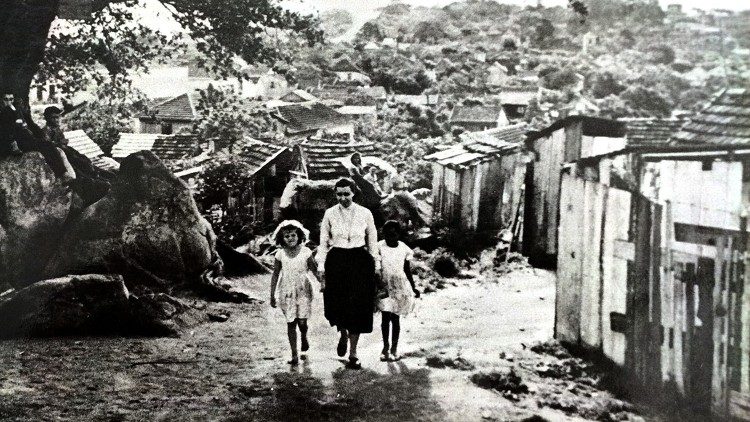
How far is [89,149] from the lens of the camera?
5051 millimetres

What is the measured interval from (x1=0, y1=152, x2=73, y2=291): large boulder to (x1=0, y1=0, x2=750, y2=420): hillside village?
377 mm

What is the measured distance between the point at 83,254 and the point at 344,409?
265 cm

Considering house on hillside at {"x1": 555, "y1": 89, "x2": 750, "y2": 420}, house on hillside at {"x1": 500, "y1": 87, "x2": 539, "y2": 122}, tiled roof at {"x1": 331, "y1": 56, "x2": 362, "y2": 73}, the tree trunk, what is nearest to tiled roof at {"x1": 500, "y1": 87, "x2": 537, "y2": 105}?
house on hillside at {"x1": 500, "y1": 87, "x2": 539, "y2": 122}

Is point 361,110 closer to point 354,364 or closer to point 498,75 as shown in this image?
point 498,75

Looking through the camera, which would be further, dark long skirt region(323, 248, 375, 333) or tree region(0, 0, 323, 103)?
tree region(0, 0, 323, 103)

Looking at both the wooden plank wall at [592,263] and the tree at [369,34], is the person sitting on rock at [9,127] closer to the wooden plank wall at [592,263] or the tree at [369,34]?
the tree at [369,34]

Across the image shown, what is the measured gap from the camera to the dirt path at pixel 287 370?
3.29 metres

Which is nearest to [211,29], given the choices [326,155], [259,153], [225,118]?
[225,118]

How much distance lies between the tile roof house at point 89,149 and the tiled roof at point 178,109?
469mm

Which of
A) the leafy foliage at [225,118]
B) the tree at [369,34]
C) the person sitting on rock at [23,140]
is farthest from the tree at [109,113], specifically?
the tree at [369,34]

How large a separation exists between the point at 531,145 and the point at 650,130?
3.48ft

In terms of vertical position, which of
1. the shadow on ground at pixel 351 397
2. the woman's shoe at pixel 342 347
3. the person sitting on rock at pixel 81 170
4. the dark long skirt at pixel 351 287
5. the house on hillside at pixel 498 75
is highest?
the house on hillside at pixel 498 75

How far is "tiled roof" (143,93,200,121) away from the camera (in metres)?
5.09

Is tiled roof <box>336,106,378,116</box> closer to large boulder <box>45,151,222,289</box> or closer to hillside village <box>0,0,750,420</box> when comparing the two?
hillside village <box>0,0,750,420</box>
